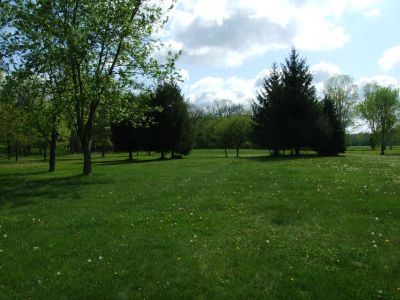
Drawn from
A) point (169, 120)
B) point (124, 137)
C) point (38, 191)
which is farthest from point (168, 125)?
point (38, 191)

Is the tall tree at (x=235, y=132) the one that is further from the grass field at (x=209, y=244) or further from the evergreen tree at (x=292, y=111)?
the grass field at (x=209, y=244)

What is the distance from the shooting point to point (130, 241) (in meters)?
9.87

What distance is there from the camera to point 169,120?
55.5 meters

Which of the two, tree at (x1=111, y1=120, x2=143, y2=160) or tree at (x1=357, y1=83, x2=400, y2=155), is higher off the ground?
tree at (x1=357, y1=83, x2=400, y2=155)

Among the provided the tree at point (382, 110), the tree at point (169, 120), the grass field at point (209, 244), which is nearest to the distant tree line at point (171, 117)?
the tree at point (169, 120)

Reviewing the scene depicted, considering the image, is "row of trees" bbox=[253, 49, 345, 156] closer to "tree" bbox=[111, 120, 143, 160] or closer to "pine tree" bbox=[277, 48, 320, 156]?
"pine tree" bbox=[277, 48, 320, 156]

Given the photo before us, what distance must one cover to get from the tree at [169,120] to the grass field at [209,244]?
38814 mm

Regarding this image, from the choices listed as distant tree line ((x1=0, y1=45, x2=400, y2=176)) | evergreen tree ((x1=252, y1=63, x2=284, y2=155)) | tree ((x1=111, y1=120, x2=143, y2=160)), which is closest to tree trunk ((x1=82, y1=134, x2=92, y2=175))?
distant tree line ((x1=0, y1=45, x2=400, y2=176))

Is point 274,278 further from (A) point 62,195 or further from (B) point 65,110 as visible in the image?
(B) point 65,110

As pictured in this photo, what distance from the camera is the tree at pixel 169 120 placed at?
55500 mm

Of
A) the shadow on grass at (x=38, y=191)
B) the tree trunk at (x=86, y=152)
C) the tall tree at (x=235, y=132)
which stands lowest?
the shadow on grass at (x=38, y=191)

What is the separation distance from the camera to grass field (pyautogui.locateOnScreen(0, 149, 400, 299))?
7.11 meters

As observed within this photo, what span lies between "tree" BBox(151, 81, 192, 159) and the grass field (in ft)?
127

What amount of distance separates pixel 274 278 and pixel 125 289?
2.65 meters
